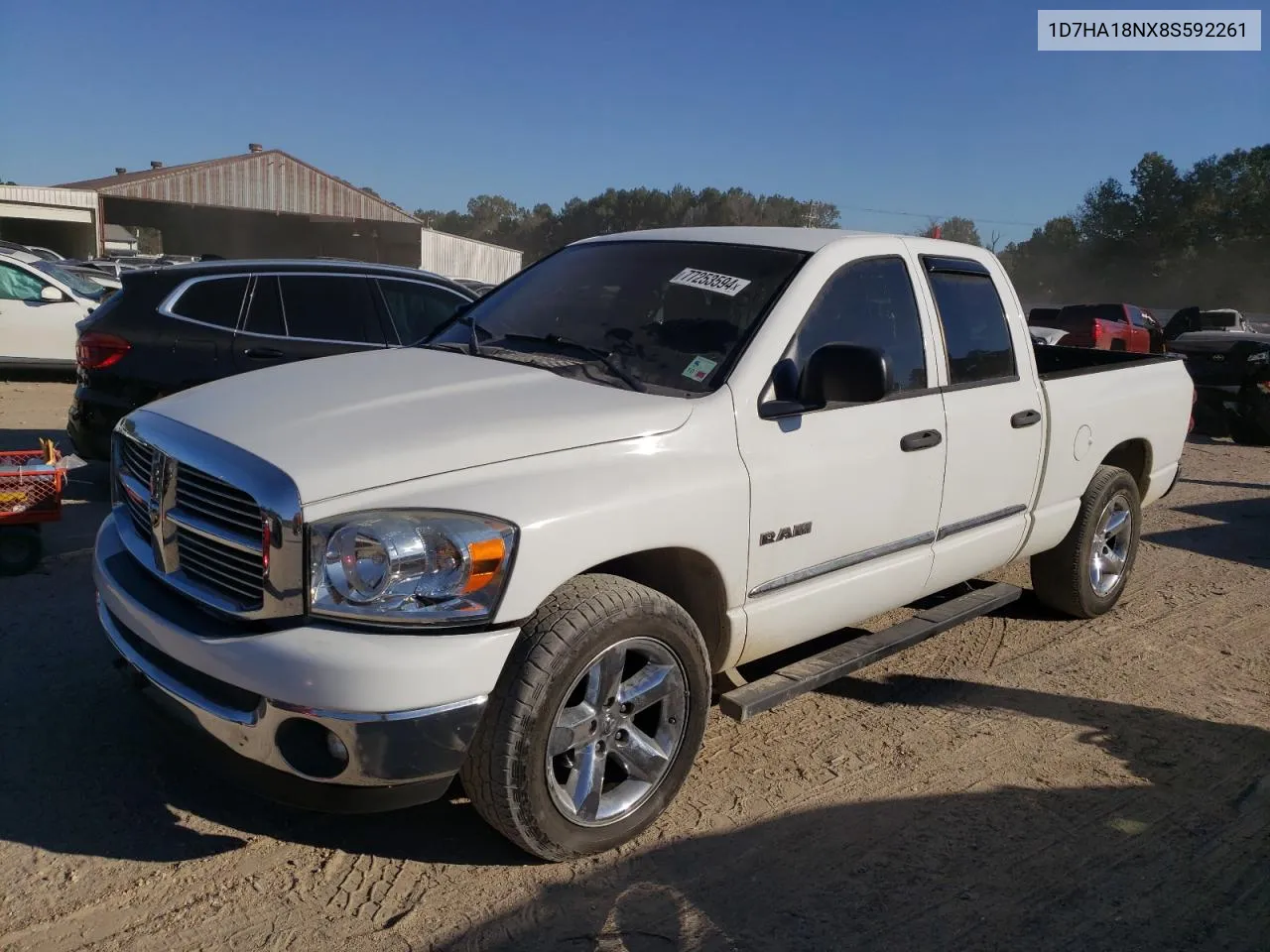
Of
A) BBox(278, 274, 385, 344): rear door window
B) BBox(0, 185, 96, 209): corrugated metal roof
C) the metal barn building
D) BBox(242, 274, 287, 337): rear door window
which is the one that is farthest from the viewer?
the metal barn building

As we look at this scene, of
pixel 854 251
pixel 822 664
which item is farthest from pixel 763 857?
pixel 854 251

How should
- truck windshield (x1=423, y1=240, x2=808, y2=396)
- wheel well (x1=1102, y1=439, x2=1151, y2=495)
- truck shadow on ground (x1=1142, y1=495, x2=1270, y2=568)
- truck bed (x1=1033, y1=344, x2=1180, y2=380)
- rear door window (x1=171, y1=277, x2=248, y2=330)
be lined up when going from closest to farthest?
truck windshield (x1=423, y1=240, x2=808, y2=396) → wheel well (x1=1102, y1=439, x2=1151, y2=495) → truck bed (x1=1033, y1=344, x2=1180, y2=380) → rear door window (x1=171, y1=277, x2=248, y2=330) → truck shadow on ground (x1=1142, y1=495, x2=1270, y2=568)

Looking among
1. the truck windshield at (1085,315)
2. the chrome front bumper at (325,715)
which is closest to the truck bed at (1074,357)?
the chrome front bumper at (325,715)

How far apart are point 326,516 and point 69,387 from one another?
12.6 metres

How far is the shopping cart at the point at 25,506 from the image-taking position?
5320mm

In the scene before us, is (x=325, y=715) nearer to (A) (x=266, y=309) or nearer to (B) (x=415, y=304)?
(A) (x=266, y=309)

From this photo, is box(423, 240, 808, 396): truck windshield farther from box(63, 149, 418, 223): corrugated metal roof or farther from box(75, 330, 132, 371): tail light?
box(63, 149, 418, 223): corrugated metal roof

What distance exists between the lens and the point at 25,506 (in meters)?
5.35

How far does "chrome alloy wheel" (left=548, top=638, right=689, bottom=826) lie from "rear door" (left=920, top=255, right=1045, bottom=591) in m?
1.59

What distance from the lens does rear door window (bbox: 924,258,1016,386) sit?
4.43 m

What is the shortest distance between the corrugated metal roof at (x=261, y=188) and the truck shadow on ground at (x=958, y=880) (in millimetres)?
41446

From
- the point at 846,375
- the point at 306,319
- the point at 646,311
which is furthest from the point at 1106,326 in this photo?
the point at 846,375

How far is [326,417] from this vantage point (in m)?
3.08

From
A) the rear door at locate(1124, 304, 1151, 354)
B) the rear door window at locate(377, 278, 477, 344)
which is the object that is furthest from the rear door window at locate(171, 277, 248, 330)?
the rear door at locate(1124, 304, 1151, 354)
